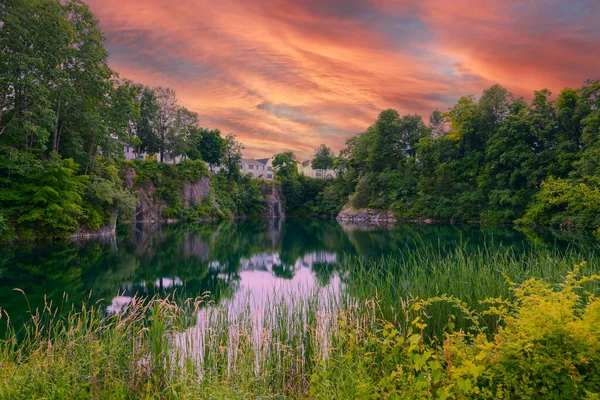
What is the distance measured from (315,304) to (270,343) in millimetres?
1303

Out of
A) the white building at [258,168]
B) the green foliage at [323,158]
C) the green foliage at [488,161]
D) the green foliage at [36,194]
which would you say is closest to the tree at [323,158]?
the green foliage at [323,158]

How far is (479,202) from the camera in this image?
42.9 metres

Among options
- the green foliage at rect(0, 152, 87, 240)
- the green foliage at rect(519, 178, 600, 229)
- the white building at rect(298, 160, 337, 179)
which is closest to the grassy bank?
the green foliage at rect(0, 152, 87, 240)

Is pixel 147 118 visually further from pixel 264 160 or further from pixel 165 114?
pixel 264 160

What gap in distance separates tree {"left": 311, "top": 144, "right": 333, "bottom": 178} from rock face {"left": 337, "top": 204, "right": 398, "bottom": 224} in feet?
82.8

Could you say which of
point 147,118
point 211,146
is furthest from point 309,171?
point 147,118

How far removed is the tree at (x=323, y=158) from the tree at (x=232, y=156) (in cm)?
2458

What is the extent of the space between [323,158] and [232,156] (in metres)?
26.4

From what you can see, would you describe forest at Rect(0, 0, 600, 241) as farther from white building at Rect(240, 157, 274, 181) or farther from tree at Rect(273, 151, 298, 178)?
white building at Rect(240, 157, 274, 181)

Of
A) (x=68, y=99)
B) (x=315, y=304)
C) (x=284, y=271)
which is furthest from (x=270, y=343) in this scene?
(x=68, y=99)

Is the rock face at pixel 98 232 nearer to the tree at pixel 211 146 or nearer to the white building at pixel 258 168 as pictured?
the tree at pixel 211 146

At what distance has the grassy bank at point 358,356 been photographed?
2555mm

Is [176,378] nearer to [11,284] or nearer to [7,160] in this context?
[11,284]

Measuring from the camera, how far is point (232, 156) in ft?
199
